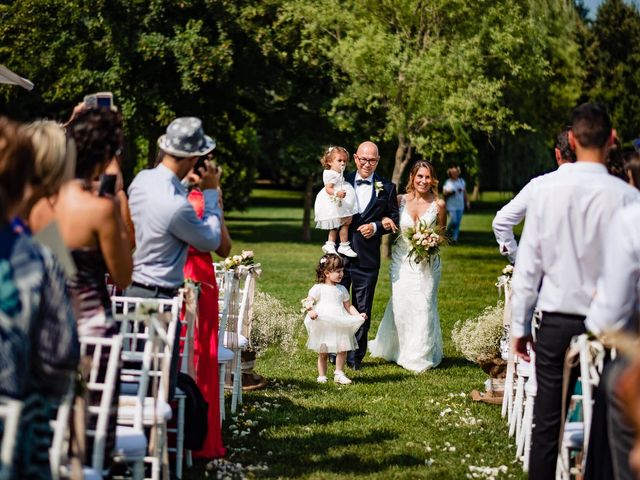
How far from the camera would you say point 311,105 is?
30016 millimetres

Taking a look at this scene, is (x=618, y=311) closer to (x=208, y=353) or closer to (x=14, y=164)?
(x=14, y=164)

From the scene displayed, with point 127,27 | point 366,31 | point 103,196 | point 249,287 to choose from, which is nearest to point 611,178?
point 103,196

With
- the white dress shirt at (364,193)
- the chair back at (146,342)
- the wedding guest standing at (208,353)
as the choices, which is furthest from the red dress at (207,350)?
the white dress shirt at (364,193)

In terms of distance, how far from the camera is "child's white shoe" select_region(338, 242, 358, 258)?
36.0 ft

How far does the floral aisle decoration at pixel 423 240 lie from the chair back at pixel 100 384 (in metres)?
6.08

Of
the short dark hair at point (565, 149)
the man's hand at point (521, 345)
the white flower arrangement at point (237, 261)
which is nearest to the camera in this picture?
the man's hand at point (521, 345)

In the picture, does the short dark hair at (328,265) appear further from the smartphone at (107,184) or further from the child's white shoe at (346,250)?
the smartphone at (107,184)

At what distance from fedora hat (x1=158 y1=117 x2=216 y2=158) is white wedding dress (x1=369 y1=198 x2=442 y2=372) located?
5172 millimetres

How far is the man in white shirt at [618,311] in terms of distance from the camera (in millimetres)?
4207

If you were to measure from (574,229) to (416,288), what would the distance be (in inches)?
231

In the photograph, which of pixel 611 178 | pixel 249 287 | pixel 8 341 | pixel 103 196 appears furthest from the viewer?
pixel 249 287

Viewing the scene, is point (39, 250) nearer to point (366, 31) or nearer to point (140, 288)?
point (140, 288)

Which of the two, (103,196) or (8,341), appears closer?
(8,341)

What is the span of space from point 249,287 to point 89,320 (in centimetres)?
432
